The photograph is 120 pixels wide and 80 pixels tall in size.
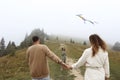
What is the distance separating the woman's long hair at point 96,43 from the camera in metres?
11.6

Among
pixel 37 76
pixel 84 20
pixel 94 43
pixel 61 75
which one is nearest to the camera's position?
pixel 94 43

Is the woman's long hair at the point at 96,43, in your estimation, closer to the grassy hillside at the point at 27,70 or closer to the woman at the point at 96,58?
the woman at the point at 96,58

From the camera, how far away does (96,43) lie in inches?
456

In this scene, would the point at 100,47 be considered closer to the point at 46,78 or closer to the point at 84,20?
the point at 46,78

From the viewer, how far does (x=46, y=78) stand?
509 inches

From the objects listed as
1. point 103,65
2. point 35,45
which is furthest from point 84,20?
point 103,65

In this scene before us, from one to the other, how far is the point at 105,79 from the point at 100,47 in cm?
84

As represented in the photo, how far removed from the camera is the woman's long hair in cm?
1159

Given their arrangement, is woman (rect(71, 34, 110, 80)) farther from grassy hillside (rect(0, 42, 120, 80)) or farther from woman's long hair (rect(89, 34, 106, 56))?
grassy hillside (rect(0, 42, 120, 80))

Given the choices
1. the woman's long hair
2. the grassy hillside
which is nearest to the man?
the woman's long hair

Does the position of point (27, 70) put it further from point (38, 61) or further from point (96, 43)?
point (96, 43)

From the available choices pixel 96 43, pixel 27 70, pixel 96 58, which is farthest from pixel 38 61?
pixel 27 70

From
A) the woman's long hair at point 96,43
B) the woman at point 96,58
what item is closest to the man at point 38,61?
the woman at point 96,58

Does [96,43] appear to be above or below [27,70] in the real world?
above
